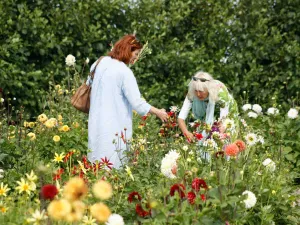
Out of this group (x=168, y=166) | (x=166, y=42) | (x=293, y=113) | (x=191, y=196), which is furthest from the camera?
(x=166, y=42)

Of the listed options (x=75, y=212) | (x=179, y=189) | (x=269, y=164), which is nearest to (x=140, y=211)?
(x=179, y=189)

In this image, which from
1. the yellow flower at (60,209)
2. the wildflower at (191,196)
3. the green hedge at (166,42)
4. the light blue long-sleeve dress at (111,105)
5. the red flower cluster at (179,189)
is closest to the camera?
the yellow flower at (60,209)

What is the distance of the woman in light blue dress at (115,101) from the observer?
17.2ft

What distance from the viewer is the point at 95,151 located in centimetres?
549

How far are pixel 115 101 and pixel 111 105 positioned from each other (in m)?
0.04

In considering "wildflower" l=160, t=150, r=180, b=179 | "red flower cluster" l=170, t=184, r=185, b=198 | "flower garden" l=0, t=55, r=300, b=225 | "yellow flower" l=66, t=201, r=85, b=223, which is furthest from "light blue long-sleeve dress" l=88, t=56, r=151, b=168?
"yellow flower" l=66, t=201, r=85, b=223

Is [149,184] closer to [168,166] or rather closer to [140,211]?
[168,166]

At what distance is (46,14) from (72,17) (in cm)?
33

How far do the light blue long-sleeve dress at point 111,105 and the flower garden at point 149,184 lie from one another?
0.10m

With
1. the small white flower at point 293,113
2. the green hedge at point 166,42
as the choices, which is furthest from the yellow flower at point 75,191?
the green hedge at point 166,42

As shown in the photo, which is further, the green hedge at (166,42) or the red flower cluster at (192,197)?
the green hedge at (166,42)

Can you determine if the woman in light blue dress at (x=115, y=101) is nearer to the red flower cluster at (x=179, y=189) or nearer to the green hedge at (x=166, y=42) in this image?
the red flower cluster at (x=179, y=189)

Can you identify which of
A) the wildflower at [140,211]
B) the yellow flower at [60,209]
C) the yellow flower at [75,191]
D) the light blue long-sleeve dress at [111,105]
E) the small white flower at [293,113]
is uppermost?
the small white flower at [293,113]

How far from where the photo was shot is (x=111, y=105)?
5348mm
